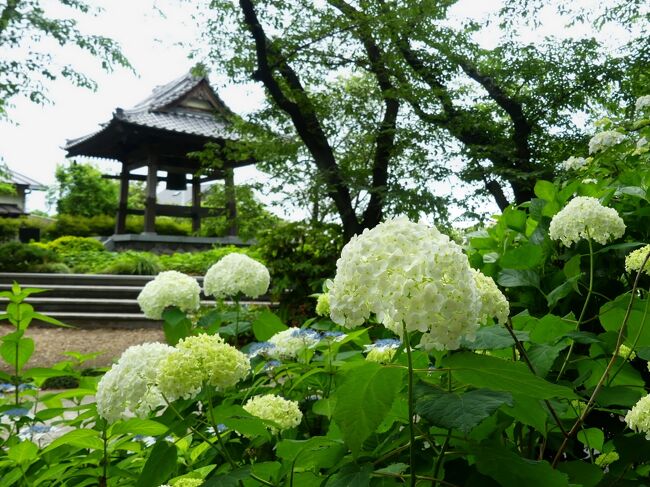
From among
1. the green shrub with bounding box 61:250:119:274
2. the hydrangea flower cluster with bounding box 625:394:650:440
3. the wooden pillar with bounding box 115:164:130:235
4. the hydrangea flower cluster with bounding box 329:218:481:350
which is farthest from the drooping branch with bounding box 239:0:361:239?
the wooden pillar with bounding box 115:164:130:235

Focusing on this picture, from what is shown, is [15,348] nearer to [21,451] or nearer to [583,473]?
[21,451]

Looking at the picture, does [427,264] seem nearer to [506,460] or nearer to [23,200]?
[506,460]

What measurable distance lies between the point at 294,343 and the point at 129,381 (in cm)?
53

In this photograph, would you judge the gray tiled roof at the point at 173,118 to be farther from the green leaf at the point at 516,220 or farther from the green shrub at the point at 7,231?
the green leaf at the point at 516,220

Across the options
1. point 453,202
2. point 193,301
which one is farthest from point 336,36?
point 193,301

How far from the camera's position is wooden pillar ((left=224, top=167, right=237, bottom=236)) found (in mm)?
9109

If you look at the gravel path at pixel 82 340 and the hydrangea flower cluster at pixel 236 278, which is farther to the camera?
the gravel path at pixel 82 340

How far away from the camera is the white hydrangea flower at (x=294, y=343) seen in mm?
1449

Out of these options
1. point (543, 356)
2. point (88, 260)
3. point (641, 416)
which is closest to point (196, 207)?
point (88, 260)


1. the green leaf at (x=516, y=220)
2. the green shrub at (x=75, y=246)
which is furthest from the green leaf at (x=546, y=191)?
the green shrub at (x=75, y=246)

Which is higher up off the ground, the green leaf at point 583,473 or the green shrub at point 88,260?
the green leaf at point 583,473

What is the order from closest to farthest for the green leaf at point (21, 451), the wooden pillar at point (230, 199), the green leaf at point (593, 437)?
the green leaf at point (593, 437)
the green leaf at point (21, 451)
the wooden pillar at point (230, 199)

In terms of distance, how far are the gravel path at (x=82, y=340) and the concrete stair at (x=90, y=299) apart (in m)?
0.26

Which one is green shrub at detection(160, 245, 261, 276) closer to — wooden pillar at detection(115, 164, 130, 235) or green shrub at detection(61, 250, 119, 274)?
green shrub at detection(61, 250, 119, 274)
